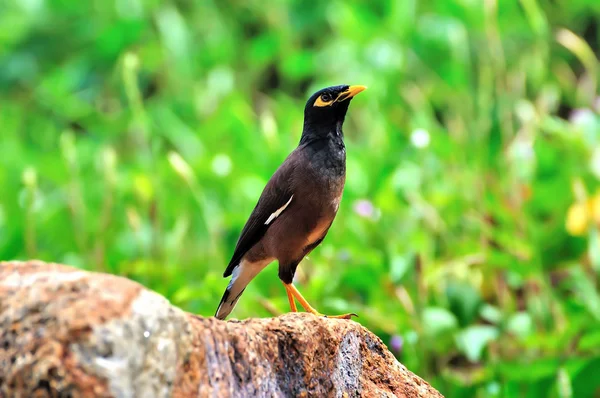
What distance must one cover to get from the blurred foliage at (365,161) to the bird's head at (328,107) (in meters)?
1.00

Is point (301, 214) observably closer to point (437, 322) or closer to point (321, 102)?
point (321, 102)

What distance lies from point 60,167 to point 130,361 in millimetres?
5388

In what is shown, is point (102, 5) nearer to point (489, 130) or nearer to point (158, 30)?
point (158, 30)

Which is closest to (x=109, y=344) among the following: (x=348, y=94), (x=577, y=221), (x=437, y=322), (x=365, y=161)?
(x=348, y=94)

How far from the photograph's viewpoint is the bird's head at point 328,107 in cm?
372

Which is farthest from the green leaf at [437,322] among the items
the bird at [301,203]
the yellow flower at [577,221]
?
the bird at [301,203]

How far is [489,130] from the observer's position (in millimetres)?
6672

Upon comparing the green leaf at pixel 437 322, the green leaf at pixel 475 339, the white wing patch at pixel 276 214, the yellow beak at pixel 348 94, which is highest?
the yellow beak at pixel 348 94

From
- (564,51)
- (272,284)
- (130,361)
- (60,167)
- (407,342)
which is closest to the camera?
(130,361)

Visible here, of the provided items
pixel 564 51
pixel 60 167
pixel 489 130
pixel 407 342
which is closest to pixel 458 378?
pixel 407 342

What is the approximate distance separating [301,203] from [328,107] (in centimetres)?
45

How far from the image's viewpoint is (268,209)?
3.72 metres

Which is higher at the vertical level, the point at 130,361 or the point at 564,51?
the point at 130,361

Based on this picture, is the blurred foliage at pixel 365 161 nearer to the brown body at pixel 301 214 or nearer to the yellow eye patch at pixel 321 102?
the brown body at pixel 301 214
